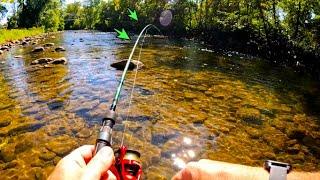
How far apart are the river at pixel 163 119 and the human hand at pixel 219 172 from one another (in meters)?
5.98

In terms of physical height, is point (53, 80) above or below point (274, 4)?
below

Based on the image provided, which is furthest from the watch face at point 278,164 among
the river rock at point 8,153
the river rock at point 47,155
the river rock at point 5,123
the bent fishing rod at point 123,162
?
the river rock at point 5,123

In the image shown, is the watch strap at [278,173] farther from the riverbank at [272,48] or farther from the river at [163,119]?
the riverbank at [272,48]

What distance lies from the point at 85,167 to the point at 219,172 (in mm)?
665

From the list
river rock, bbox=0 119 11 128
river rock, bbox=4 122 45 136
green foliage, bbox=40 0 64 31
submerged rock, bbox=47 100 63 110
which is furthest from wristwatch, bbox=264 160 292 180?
green foliage, bbox=40 0 64 31

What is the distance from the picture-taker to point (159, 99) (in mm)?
12844

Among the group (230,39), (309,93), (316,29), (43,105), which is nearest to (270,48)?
(316,29)

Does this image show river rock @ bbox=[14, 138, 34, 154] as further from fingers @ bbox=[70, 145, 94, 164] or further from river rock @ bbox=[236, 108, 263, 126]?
fingers @ bbox=[70, 145, 94, 164]

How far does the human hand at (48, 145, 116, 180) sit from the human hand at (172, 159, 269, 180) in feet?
1.32

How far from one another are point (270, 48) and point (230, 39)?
10240 mm

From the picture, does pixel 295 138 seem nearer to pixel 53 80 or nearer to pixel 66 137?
pixel 66 137

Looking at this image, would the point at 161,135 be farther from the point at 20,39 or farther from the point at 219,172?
the point at 20,39

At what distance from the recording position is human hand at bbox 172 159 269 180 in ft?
4.47

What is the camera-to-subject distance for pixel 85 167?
169 cm
